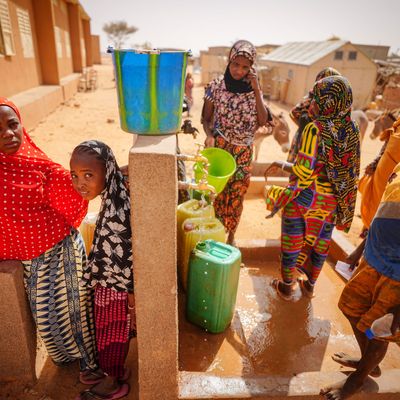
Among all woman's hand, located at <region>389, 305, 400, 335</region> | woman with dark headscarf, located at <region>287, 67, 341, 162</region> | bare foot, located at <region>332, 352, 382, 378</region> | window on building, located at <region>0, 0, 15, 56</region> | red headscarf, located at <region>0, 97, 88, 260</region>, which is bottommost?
bare foot, located at <region>332, 352, 382, 378</region>

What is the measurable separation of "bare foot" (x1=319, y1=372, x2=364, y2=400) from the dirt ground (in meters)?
1.23

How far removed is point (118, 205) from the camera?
1603 mm

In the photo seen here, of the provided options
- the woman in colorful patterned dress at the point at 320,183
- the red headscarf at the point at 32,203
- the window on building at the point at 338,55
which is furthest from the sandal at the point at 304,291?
the window on building at the point at 338,55

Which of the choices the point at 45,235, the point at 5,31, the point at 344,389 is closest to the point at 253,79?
the point at 45,235

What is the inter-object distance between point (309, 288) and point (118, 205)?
2286 millimetres

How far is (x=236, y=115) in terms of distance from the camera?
10.5ft

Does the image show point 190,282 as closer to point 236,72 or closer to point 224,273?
point 224,273

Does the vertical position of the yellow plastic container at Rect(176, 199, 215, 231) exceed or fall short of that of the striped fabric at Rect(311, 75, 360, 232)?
it falls short

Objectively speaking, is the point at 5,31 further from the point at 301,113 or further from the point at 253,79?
the point at 301,113

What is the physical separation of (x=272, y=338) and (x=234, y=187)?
5.15ft

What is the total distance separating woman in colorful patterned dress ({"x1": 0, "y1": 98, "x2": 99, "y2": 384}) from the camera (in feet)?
5.39

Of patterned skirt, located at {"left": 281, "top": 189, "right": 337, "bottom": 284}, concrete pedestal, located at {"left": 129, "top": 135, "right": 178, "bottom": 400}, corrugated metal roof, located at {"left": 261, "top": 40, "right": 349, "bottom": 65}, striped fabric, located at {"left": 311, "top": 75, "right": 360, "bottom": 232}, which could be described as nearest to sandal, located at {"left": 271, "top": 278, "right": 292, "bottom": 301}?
patterned skirt, located at {"left": 281, "top": 189, "right": 337, "bottom": 284}

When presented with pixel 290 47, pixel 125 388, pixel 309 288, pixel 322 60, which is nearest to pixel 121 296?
pixel 125 388

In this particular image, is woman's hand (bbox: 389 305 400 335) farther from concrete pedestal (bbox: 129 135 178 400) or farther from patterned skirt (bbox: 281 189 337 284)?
concrete pedestal (bbox: 129 135 178 400)
